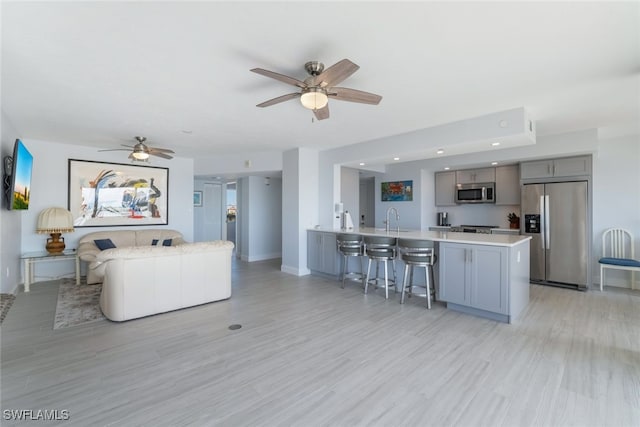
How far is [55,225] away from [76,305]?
75.3 inches

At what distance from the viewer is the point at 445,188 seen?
22.8 feet

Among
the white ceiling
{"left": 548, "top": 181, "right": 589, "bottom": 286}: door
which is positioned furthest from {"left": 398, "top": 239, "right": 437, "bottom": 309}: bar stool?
{"left": 548, "top": 181, "right": 589, "bottom": 286}: door

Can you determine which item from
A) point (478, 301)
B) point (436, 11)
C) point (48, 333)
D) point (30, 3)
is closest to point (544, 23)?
point (436, 11)

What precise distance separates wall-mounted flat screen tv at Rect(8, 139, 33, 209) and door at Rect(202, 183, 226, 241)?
4372 mm

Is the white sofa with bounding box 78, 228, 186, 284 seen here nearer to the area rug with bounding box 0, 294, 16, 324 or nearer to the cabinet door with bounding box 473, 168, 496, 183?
the area rug with bounding box 0, 294, 16, 324

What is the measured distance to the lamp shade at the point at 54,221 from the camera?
16.4ft

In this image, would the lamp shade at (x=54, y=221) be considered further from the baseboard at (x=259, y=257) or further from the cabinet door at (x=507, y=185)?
the cabinet door at (x=507, y=185)

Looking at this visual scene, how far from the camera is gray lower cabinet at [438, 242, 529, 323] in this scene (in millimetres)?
3418

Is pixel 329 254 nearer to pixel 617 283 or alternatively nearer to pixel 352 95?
pixel 352 95

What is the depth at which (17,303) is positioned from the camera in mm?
4078

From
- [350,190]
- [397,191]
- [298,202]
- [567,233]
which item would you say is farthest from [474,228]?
[298,202]

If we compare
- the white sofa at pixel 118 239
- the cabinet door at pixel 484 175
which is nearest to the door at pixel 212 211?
the white sofa at pixel 118 239

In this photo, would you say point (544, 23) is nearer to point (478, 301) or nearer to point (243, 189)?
point (478, 301)

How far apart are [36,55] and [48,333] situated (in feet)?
8.98
